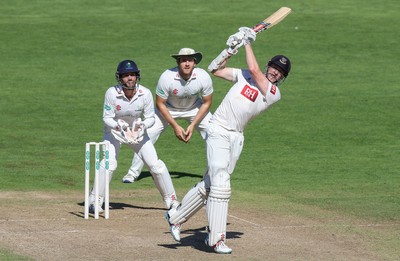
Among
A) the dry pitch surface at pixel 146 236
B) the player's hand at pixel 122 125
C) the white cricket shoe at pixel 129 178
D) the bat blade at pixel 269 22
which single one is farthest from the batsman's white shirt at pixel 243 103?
the white cricket shoe at pixel 129 178

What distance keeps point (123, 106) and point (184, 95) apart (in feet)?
5.41

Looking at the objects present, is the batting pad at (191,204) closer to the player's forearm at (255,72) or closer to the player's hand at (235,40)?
the player's forearm at (255,72)

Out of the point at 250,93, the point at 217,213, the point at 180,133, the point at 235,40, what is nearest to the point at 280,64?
the point at 250,93

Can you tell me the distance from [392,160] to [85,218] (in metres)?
6.52

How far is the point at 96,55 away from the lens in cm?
2680

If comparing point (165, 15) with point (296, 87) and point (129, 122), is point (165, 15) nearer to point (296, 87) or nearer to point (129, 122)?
point (296, 87)

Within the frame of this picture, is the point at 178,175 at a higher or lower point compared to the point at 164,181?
lower

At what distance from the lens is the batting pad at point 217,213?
1142 centimetres

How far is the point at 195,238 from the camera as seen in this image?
40.3ft

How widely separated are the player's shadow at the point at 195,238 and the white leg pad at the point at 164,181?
121 centimetres

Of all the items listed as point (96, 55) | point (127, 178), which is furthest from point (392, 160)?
point (96, 55)

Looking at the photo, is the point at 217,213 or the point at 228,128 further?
the point at 228,128

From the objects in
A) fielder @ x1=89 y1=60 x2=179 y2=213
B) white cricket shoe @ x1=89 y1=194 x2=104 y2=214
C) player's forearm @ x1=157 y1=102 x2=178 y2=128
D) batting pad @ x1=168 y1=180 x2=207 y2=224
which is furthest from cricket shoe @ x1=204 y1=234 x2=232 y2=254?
player's forearm @ x1=157 y1=102 x2=178 y2=128

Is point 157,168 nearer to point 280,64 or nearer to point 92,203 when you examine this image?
point 92,203
